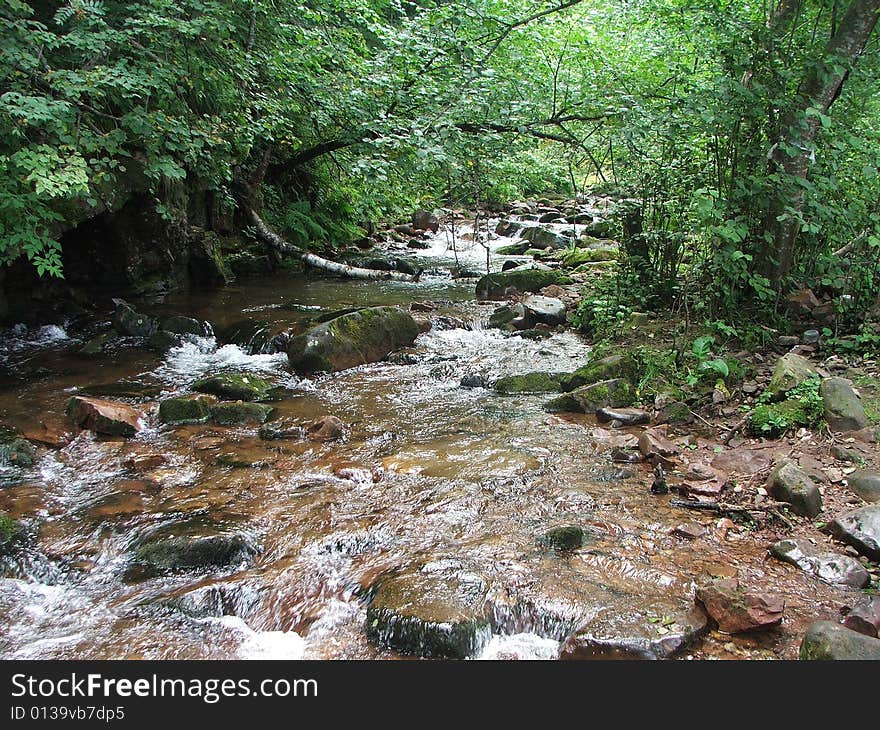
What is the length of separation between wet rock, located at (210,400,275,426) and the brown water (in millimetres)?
266

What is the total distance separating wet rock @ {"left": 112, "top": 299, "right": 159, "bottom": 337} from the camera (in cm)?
956

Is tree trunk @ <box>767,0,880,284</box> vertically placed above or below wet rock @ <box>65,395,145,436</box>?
above

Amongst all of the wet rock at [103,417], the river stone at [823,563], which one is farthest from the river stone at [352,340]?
the river stone at [823,563]

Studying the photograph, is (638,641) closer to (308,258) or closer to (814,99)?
(814,99)

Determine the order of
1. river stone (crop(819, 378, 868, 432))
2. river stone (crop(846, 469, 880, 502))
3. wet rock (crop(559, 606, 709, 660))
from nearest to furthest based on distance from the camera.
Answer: wet rock (crop(559, 606, 709, 660)) < river stone (crop(846, 469, 880, 502)) < river stone (crop(819, 378, 868, 432))

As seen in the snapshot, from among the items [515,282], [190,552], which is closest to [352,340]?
[190,552]

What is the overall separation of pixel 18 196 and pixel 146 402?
2489 millimetres

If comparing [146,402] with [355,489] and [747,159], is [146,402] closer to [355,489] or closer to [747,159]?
[355,489]

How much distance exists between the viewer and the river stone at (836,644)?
2.67m

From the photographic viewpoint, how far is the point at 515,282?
1275 cm

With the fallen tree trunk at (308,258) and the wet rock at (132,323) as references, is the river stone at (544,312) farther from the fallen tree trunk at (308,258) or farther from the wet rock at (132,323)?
the wet rock at (132,323)


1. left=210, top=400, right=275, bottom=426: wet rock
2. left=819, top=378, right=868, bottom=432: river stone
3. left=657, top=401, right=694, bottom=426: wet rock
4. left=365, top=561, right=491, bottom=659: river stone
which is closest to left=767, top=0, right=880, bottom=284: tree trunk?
left=819, top=378, right=868, bottom=432: river stone

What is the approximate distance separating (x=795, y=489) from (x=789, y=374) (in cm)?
178

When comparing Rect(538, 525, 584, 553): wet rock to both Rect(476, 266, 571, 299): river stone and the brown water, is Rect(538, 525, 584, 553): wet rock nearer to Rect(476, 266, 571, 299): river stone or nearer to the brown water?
the brown water
